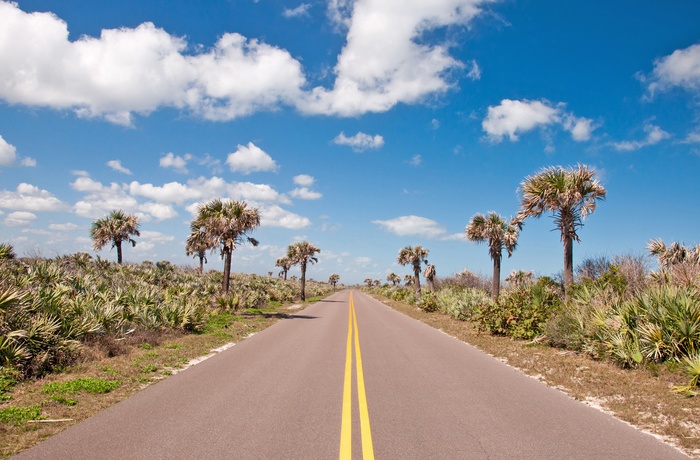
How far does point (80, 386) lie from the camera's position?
7.52 metres

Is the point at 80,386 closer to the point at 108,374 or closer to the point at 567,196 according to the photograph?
the point at 108,374

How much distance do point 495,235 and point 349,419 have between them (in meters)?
25.1

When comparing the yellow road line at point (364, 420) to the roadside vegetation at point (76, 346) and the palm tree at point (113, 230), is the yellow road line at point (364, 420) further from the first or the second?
the palm tree at point (113, 230)

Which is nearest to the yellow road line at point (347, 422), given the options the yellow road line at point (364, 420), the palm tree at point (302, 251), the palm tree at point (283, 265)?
the yellow road line at point (364, 420)

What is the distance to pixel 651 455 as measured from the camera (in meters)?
4.93

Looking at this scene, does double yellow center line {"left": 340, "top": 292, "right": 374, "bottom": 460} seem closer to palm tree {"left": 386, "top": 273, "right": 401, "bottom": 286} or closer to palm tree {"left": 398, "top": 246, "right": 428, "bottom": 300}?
palm tree {"left": 398, "top": 246, "right": 428, "bottom": 300}

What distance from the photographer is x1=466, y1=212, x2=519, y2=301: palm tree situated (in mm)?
28766

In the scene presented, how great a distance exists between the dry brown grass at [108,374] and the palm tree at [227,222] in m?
10.8

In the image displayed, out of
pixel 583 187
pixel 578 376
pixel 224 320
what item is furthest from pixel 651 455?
pixel 224 320

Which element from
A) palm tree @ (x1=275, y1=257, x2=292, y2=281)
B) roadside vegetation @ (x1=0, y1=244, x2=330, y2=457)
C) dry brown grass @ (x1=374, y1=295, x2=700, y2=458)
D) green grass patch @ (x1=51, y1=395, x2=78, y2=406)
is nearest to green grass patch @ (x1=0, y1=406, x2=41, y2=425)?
roadside vegetation @ (x1=0, y1=244, x2=330, y2=457)

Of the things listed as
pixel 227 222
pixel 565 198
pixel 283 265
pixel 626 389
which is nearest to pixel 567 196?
pixel 565 198

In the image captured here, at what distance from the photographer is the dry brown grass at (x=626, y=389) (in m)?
5.91

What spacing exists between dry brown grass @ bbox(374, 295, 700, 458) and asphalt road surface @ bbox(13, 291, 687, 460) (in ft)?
1.20

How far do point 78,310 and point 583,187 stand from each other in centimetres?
1736
